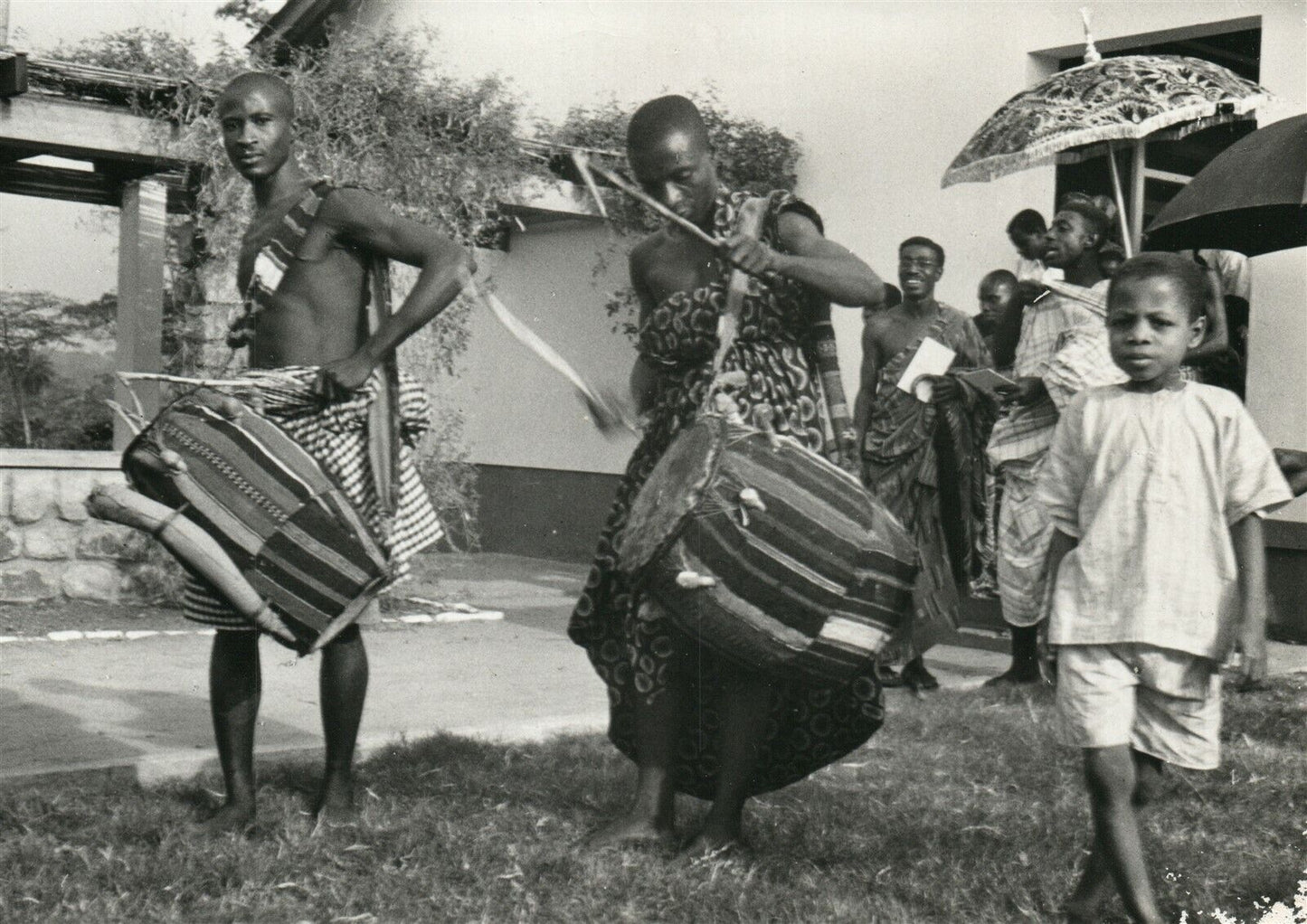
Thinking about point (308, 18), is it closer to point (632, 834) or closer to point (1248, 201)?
point (1248, 201)

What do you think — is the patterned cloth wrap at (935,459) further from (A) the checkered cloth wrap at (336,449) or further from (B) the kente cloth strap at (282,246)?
(B) the kente cloth strap at (282,246)

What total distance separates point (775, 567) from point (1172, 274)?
105cm

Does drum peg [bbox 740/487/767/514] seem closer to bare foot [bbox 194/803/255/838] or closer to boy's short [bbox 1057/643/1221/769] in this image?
boy's short [bbox 1057/643/1221/769]

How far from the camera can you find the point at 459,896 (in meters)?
3.40

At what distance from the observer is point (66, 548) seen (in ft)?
27.4

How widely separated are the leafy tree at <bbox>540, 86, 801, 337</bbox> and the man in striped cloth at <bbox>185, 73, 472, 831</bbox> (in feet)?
19.1

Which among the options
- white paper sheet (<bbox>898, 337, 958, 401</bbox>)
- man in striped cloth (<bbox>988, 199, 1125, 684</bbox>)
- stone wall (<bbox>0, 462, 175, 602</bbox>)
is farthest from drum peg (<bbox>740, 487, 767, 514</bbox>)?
stone wall (<bbox>0, 462, 175, 602</bbox>)

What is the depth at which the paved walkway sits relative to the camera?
493 cm

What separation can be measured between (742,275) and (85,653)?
455cm

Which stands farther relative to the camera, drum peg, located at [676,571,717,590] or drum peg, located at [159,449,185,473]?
drum peg, located at [159,449,185,473]

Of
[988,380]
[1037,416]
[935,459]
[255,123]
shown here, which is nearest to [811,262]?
[255,123]

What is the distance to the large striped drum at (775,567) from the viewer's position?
3.38 meters

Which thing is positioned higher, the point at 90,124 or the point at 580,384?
the point at 90,124

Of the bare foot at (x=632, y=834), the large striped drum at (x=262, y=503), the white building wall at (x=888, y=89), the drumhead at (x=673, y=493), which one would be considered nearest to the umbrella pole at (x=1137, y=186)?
the white building wall at (x=888, y=89)
